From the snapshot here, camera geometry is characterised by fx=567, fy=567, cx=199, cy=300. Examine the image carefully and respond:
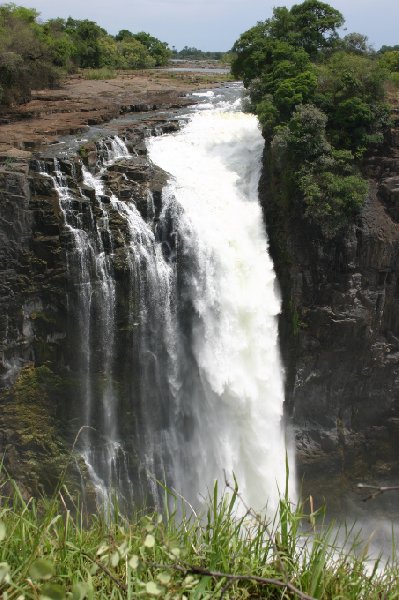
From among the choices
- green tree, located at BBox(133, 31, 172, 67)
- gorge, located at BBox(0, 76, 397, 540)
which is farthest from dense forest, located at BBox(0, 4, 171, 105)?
gorge, located at BBox(0, 76, 397, 540)

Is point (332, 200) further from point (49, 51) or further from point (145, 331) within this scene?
point (49, 51)

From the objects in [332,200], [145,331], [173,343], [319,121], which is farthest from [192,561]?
[319,121]

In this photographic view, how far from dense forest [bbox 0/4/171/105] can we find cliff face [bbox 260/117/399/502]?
14.2 meters

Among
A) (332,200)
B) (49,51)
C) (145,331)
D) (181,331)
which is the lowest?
(181,331)

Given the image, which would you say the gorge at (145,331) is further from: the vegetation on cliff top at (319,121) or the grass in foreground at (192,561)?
the grass in foreground at (192,561)

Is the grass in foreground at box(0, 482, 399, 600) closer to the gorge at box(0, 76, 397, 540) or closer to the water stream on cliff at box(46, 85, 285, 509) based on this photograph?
the gorge at box(0, 76, 397, 540)

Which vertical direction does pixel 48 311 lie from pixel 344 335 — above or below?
above

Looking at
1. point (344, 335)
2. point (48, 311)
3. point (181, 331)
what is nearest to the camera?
point (48, 311)

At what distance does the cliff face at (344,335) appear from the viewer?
18.1 m

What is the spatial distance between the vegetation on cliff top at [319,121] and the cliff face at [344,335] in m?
0.79

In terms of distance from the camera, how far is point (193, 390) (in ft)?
57.5

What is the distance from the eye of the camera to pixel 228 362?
17453 mm

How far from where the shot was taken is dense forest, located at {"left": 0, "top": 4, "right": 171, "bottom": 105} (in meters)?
25.6

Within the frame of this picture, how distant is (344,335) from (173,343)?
18.2ft
